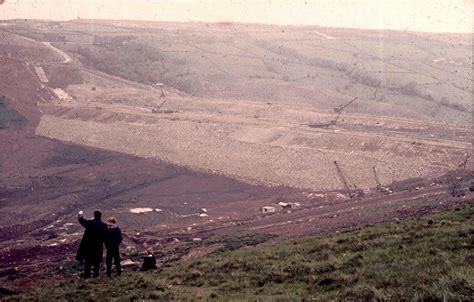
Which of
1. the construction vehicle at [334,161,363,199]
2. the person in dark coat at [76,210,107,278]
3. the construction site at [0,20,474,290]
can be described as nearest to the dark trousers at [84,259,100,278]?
the person in dark coat at [76,210,107,278]

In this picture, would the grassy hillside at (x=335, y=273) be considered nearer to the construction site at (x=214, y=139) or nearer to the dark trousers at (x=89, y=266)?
the dark trousers at (x=89, y=266)

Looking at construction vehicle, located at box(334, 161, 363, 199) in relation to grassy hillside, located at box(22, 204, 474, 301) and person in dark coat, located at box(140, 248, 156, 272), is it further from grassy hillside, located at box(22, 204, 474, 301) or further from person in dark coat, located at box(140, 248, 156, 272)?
person in dark coat, located at box(140, 248, 156, 272)

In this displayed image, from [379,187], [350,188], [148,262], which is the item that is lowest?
[350,188]

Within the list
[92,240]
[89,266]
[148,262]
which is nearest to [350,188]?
[148,262]

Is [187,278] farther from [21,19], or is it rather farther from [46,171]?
[21,19]

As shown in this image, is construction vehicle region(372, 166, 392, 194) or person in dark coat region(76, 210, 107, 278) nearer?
person in dark coat region(76, 210, 107, 278)

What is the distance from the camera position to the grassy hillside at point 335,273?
884cm

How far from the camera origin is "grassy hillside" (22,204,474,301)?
8.84m

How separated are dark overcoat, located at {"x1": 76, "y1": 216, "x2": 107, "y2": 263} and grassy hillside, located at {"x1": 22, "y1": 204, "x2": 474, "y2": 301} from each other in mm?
696

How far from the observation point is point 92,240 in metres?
14.5

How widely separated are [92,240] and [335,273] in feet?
21.8

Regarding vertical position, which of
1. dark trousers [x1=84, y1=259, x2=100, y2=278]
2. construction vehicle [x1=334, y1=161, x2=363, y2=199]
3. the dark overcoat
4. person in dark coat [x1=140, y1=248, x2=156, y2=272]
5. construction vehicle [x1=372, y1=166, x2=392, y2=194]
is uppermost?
the dark overcoat

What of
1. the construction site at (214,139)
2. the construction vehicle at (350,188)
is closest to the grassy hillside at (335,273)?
the construction site at (214,139)

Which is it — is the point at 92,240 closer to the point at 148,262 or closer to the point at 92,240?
the point at 92,240
